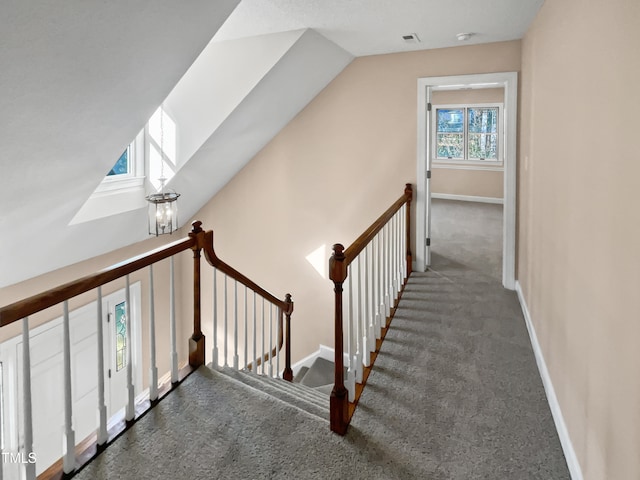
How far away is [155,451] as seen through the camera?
2.03 meters

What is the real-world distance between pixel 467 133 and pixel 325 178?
4.99m

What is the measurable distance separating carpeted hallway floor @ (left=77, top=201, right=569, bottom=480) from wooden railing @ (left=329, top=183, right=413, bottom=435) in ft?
0.34

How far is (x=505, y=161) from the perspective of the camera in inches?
167

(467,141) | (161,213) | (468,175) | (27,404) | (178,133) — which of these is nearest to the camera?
(27,404)

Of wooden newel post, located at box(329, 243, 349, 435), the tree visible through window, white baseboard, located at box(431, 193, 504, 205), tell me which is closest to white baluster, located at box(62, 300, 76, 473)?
wooden newel post, located at box(329, 243, 349, 435)

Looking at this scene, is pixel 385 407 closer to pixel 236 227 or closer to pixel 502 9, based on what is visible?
pixel 502 9

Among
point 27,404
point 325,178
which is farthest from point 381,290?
point 27,404

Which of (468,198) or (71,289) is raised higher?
(468,198)

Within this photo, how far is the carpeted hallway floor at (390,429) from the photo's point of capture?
198 cm

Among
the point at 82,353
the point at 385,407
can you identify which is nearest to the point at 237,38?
the point at 385,407

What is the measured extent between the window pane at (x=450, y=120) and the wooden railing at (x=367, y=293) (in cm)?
516

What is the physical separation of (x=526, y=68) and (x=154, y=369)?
146 inches

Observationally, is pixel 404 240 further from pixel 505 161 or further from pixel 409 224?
pixel 505 161

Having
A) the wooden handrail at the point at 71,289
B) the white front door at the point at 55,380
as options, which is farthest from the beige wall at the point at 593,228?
the white front door at the point at 55,380
